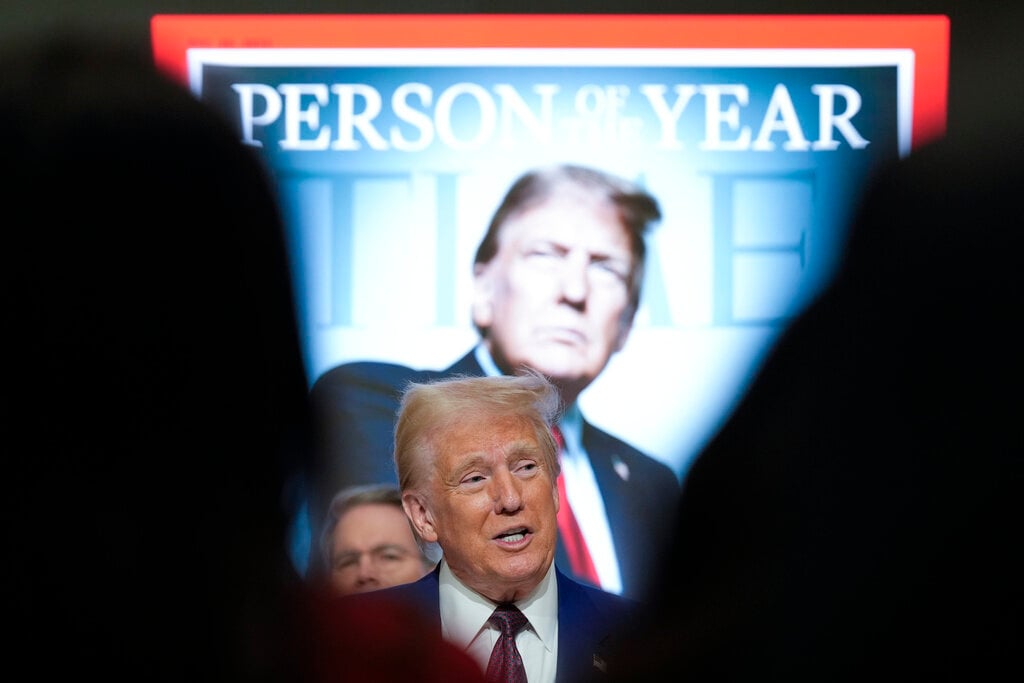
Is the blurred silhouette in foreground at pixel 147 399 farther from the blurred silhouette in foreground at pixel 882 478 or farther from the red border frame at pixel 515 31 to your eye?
the blurred silhouette in foreground at pixel 882 478

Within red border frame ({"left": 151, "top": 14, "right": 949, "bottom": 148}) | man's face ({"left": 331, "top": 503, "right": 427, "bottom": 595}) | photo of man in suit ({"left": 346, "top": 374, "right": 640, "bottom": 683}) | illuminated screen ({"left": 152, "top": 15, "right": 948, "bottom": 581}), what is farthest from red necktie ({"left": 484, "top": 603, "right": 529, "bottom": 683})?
red border frame ({"left": 151, "top": 14, "right": 949, "bottom": 148})

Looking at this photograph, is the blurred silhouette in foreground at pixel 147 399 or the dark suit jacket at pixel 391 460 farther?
the dark suit jacket at pixel 391 460

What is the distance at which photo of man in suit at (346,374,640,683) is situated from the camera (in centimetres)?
132

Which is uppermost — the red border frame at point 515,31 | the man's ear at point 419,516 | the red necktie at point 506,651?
the red border frame at point 515,31

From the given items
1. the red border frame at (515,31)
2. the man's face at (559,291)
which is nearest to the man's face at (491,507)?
the man's face at (559,291)

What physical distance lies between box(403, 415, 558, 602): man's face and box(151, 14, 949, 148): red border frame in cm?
50

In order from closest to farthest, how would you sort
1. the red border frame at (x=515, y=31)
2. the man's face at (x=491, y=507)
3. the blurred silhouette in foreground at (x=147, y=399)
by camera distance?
the blurred silhouette in foreground at (x=147, y=399) → the man's face at (x=491, y=507) → the red border frame at (x=515, y=31)

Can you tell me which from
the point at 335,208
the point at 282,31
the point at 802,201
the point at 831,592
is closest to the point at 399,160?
the point at 335,208

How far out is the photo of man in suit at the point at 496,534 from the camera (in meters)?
1.32

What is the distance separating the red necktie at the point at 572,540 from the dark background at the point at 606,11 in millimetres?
554

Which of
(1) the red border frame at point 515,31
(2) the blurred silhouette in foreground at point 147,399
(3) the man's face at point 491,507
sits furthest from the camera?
(1) the red border frame at point 515,31

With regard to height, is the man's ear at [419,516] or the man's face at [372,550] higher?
the man's ear at [419,516]

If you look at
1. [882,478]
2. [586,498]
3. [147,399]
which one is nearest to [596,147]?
[586,498]

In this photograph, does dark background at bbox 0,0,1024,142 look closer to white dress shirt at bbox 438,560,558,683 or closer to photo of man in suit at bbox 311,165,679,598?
photo of man in suit at bbox 311,165,679,598
